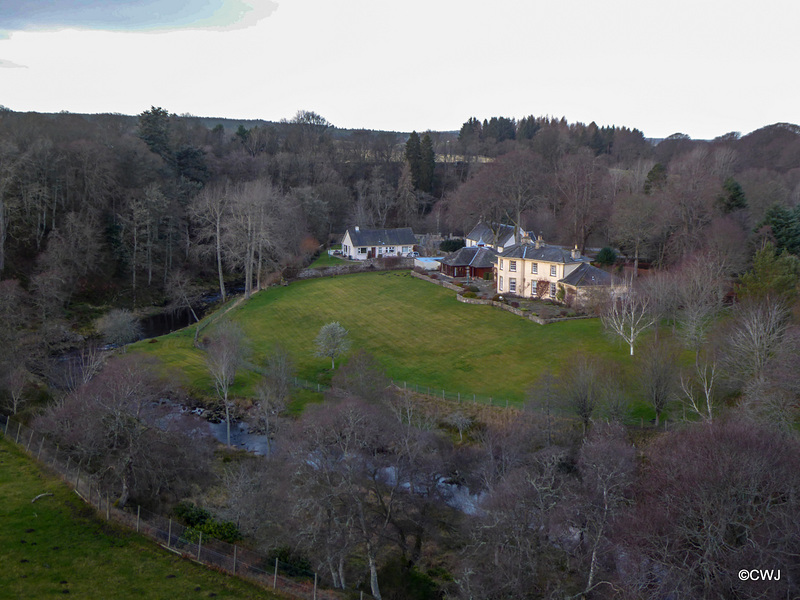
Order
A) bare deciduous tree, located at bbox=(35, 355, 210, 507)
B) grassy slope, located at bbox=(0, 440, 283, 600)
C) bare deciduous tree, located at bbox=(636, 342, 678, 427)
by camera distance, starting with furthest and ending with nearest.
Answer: bare deciduous tree, located at bbox=(636, 342, 678, 427) < bare deciduous tree, located at bbox=(35, 355, 210, 507) < grassy slope, located at bbox=(0, 440, 283, 600)

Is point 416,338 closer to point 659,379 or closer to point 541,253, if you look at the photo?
point 541,253

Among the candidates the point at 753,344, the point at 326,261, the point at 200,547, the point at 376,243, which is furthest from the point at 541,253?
the point at 200,547

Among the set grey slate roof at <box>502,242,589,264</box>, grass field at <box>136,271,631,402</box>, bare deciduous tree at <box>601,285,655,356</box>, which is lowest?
grass field at <box>136,271,631,402</box>

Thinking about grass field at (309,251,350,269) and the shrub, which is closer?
the shrub

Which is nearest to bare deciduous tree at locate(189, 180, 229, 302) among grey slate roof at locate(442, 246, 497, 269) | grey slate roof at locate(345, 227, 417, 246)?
grey slate roof at locate(345, 227, 417, 246)

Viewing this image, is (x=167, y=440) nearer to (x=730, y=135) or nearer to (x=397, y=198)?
(x=397, y=198)

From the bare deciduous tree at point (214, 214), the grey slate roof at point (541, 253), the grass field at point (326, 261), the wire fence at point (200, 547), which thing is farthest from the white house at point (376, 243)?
the wire fence at point (200, 547)

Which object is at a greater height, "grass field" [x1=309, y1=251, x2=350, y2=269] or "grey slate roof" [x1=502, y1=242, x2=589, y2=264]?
"grey slate roof" [x1=502, y1=242, x2=589, y2=264]

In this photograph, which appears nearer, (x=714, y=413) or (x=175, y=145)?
(x=714, y=413)

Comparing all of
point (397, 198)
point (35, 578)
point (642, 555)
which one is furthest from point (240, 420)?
point (397, 198)

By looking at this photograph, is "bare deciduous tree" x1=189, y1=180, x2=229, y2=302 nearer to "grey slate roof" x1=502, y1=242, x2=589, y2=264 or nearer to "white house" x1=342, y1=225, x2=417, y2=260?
"white house" x1=342, y1=225, x2=417, y2=260
